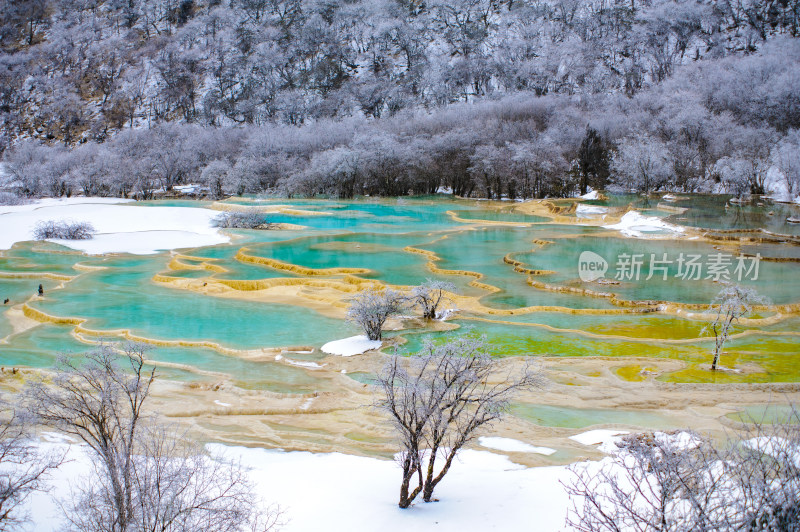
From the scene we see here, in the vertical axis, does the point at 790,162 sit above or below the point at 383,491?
above

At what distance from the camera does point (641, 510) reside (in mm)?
6488

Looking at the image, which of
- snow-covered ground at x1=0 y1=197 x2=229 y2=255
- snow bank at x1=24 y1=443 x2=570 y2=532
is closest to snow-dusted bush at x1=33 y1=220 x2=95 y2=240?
snow-covered ground at x1=0 y1=197 x2=229 y2=255

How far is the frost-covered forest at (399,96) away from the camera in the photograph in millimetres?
52375

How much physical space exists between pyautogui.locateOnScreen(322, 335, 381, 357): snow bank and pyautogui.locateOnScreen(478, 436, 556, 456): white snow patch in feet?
18.4

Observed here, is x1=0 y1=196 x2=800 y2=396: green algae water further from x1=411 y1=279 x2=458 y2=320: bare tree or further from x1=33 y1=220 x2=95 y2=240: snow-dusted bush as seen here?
x1=33 y1=220 x2=95 y2=240: snow-dusted bush

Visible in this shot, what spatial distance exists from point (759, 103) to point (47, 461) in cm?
5868

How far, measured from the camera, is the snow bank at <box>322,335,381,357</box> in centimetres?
1498

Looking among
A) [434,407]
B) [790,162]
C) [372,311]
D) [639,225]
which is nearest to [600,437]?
[434,407]

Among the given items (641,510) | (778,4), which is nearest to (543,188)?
(778,4)

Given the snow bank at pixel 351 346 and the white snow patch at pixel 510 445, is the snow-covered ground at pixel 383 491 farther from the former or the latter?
the snow bank at pixel 351 346

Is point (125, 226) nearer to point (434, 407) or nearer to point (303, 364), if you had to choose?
point (303, 364)

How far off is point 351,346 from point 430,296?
3.86m

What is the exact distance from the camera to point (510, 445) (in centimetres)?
956

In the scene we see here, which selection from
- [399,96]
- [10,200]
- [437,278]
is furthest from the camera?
[399,96]
